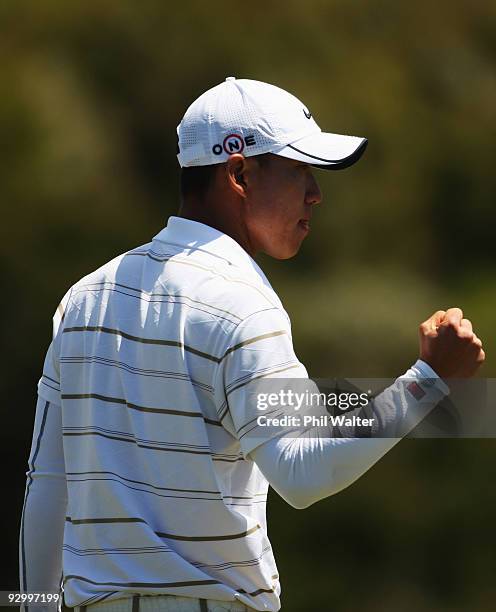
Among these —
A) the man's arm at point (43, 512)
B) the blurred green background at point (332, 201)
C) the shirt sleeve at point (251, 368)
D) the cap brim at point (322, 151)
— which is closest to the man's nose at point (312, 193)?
the cap brim at point (322, 151)

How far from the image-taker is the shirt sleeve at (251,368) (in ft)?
4.43

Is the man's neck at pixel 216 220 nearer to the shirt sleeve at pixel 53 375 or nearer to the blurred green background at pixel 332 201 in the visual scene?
the shirt sleeve at pixel 53 375

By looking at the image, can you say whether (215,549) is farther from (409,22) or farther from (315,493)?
(409,22)

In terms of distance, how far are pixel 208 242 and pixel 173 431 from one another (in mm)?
254

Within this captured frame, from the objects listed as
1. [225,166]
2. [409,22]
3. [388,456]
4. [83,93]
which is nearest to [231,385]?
[225,166]

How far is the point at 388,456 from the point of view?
4.38 m

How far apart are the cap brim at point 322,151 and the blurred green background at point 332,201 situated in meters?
2.77

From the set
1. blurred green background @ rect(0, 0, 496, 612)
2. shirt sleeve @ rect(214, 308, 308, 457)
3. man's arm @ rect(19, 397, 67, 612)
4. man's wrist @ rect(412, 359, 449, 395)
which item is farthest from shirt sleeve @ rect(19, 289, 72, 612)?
blurred green background @ rect(0, 0, 496, 612)

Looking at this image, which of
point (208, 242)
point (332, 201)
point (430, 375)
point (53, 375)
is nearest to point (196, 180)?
point (208, 242)

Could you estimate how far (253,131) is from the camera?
158 cm

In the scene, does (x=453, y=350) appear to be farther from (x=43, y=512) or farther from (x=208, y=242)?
(x=43, y=512)

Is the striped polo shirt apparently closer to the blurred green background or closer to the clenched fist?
the clenched fist

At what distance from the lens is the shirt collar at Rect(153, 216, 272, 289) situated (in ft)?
4.90

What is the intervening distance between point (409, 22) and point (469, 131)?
515 millimetres
